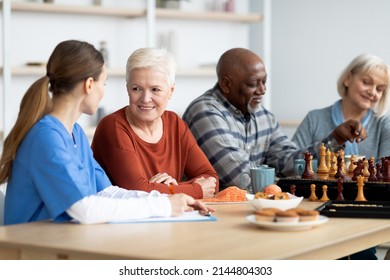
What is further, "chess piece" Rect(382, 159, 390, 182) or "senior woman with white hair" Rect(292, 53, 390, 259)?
"senior woman with white hair" Rect(292, 53, 390, 259)

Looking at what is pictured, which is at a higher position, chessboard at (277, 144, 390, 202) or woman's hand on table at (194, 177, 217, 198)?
chessboard at (277, 144, 390, 202)

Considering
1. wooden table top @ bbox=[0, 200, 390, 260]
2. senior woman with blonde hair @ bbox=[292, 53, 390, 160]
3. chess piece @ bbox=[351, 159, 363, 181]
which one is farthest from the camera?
senior woman with blonde hair @ bbox=[292, 53, 390, 160]

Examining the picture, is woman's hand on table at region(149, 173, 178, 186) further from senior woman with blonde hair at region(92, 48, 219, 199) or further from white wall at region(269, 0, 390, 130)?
white wall at region(269, 0, 390, 130)

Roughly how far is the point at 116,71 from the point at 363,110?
2.15 meters

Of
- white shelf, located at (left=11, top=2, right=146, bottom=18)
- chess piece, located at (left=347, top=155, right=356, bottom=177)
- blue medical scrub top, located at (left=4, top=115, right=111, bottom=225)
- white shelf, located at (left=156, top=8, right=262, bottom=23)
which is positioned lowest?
chess piece, located at (left=347, top=155, right=356, bottom=177)

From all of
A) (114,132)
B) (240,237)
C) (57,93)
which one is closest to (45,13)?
(114,132)

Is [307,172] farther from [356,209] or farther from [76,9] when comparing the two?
[76,9]

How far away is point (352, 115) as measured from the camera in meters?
4.41

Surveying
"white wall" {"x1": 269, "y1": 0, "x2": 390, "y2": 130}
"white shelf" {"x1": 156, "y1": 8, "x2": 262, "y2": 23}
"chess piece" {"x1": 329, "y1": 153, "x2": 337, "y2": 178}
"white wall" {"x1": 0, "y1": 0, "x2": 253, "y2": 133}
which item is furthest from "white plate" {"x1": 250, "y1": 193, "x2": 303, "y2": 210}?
"white wall" {"x1": 269, "y1": 0, "x2": 390, "y2": 130}

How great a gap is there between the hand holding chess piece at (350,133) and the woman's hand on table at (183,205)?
140cm

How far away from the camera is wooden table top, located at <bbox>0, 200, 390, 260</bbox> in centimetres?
201

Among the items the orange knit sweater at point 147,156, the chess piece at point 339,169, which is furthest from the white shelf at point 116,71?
the chess piece at point 339,169

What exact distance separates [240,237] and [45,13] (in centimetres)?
390

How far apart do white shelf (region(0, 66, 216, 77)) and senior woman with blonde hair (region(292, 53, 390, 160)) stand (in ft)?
6.25
